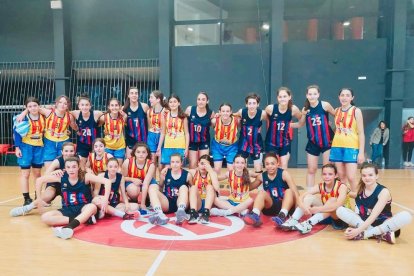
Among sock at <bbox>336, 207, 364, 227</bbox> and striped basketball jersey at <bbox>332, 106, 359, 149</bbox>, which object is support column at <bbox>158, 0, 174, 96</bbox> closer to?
striped basketball jersey at <bbox>332, 106, 359, 149</bbox>

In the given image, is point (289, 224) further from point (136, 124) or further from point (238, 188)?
point (136, 124)

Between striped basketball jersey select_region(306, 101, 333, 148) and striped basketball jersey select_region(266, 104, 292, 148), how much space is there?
0.32 m

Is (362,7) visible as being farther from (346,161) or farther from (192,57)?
A: (346,161)

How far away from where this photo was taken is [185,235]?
11.3 feet

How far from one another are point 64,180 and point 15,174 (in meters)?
5.62

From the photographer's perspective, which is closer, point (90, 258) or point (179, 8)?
point (90, 258)

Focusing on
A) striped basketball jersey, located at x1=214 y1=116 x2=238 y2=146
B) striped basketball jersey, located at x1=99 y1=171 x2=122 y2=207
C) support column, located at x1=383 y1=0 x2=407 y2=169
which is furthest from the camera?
support column, located at x1=383 y1=0 x2=407 y2=169

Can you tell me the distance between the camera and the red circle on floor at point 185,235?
3176 mm

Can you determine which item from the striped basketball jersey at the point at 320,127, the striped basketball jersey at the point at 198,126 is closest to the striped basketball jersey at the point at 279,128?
the striped basketball jersey at the point at 320,127

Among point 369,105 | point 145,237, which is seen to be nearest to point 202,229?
point 145,237

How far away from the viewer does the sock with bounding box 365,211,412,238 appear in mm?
3123

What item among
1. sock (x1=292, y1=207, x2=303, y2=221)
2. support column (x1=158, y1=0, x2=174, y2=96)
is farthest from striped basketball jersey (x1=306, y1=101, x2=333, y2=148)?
support column (x1=158, y1=0, x2=174, y2=96)

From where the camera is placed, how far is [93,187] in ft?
13.6

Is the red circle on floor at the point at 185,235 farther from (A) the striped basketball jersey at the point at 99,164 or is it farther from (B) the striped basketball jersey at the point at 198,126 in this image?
(B) the striped basketball jersey at the point at 198,126
